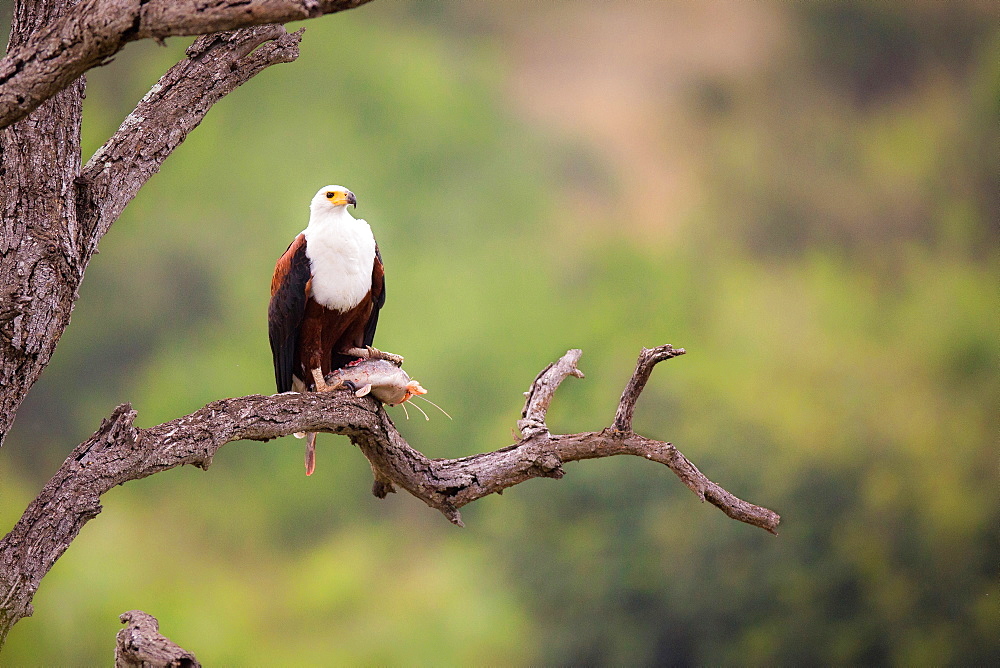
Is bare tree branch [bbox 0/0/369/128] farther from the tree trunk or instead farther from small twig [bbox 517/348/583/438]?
small twig [bbox 517/348/583/438]

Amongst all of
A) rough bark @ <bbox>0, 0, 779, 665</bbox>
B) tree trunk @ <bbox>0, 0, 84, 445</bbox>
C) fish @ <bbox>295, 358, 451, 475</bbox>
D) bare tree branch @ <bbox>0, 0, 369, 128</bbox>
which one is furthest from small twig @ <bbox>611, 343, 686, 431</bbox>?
tree trunk @ <bbox>0, 0, 84, 445</bbox>

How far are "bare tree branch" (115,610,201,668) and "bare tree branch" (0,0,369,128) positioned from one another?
129 cm

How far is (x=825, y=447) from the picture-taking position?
5910 millimetres

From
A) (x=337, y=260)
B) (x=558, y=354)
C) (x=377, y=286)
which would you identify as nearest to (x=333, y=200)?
(x=337, y=260)

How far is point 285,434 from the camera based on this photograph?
2652 mm

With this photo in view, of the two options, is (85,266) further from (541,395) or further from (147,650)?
(541,395)

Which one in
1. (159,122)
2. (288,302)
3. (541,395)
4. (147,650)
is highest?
(159,122)

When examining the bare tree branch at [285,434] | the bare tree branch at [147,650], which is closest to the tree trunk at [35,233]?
the bare tree branch at [285,434]

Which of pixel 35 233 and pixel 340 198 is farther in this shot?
pixel 340 198

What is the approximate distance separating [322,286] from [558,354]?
3.19 metres

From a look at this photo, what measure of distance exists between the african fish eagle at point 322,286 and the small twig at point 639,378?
39.0 inches

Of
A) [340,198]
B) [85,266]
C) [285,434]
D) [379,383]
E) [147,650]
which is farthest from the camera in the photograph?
[340,198]

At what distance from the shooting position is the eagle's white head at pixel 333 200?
299 cm

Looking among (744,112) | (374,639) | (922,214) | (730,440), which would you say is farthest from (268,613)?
(922,214)
